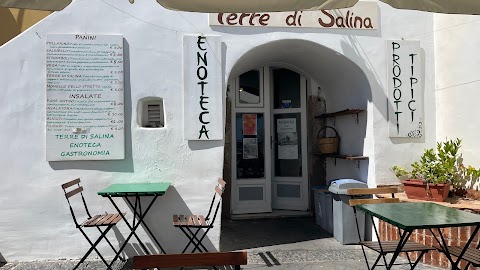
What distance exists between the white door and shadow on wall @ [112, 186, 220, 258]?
2.32 metres

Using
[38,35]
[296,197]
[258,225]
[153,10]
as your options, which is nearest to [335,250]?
[258,225]

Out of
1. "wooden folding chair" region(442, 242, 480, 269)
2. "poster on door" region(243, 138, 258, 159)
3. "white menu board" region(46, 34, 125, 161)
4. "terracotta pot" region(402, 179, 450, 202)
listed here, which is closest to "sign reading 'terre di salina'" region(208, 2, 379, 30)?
"white menu board" region(46, 34, 125, 161)

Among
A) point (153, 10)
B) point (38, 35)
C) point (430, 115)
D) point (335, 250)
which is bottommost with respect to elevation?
point (335, 250)

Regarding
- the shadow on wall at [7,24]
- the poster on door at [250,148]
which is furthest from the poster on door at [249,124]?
the shadow on wall at [7,24]

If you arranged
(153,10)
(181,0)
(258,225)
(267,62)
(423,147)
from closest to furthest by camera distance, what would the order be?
1. (181,0)
2. (153,10)
3. (423,147)
4. (258,225)
5. (267,62)

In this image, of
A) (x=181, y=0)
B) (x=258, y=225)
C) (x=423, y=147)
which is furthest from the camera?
(x=258, y=225)

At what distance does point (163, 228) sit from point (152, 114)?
161 centimetres

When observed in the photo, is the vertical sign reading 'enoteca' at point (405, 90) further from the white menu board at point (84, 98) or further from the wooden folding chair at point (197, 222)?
the white menu board at point (84, 98)

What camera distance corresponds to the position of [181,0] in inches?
102

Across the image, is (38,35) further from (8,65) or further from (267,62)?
(267,62)

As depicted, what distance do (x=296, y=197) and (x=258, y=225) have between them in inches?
48.4

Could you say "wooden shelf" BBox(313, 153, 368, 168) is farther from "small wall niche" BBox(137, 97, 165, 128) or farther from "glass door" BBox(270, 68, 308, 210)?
"small wall niche" BBox(137, 97, 165, 128)

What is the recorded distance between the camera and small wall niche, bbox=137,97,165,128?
17.0ft

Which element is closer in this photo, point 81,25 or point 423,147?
point 81,25
